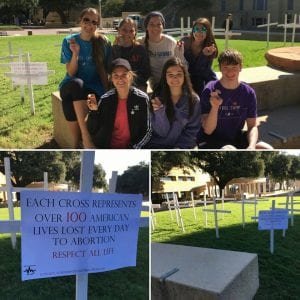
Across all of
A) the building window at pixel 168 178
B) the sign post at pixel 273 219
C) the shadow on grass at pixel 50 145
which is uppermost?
the building window at pixel 168 178

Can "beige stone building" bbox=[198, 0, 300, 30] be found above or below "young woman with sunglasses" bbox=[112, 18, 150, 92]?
above

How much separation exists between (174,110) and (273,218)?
1399 mm

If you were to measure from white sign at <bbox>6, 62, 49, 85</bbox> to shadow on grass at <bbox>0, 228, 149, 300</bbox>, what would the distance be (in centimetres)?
319

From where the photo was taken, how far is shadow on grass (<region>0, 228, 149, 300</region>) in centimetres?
391

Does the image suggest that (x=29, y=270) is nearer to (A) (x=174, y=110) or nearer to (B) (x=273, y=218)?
(A) (x=174, y=110)

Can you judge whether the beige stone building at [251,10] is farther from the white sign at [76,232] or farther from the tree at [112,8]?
the white sign at [76,232]

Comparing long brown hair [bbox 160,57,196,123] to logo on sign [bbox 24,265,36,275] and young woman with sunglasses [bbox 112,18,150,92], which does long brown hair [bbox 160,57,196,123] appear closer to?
young woman with sunglasses [bbox 112,18,150,92]

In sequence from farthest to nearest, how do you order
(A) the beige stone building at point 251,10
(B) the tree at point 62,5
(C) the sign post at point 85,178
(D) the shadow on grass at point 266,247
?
(B) the tree at point 62,5, (A) the beige stone building at point 251,10, (D) the shadow on grass at point 266,247, (C) the sign post at point 85,178


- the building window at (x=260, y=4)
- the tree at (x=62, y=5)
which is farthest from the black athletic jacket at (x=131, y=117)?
the tree at (x=62, y=5)

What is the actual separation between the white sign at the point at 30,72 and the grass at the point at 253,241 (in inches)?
137

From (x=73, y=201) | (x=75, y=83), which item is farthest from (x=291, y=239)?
(x=73, y=201)

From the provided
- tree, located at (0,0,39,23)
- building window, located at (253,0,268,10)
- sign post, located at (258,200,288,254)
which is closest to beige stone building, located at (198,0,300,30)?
building window, located at (253,0,268,10)

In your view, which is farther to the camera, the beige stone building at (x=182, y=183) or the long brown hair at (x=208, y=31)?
the long brown hair at (x=208, y=31)

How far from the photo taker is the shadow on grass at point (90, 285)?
12.8ft
